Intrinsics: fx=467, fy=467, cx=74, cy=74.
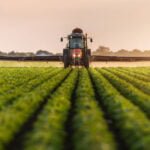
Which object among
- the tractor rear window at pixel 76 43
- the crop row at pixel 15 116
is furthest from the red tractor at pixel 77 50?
the crop row at pixel 15 116

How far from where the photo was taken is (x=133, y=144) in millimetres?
8367

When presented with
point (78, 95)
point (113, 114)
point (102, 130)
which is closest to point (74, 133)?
point (102, 130)

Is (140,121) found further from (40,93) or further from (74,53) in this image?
(74,53)

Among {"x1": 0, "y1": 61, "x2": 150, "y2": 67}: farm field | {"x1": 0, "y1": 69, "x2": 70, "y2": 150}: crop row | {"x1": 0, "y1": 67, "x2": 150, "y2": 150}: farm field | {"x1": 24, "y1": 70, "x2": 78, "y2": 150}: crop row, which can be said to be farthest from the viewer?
{"x1": 0, "y1": 61, "x2": 150, "y2": 67}: farm field

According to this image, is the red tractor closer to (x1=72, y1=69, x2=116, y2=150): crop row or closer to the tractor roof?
the tractor roof

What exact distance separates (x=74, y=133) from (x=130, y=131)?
1.12 meters

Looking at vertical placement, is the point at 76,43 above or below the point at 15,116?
above

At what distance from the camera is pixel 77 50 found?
46125mm

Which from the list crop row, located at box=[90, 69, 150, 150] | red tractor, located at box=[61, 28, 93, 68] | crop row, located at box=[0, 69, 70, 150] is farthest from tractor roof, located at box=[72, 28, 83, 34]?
crop row, located at box=[90, 69, 150, 150]

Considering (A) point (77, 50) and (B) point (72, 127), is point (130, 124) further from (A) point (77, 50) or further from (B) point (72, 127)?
(A) point (77, 50)

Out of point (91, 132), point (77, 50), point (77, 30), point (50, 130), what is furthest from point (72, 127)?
point (77, 30)

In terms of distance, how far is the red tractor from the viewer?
151ft

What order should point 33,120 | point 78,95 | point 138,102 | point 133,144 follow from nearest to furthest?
point 133,144, point 33,120, point 138,102, point 78,95

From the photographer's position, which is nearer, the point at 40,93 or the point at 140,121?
the point at 140,121
